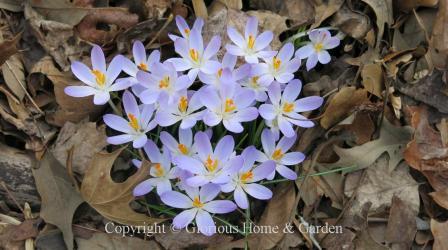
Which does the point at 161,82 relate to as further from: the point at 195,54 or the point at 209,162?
the point at 209,162

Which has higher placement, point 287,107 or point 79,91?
point 79,91

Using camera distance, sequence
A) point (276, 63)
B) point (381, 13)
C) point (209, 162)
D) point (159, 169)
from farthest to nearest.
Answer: point (381, 13), point (276, 63), point (159, 169), point (209, 162)

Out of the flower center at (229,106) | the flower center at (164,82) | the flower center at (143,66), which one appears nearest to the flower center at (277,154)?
the flower center at (229,106)

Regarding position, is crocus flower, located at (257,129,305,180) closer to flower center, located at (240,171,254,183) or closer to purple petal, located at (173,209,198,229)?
flower center, located at (240,171,254,183)

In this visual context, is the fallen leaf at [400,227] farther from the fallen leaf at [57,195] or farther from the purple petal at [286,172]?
the fallen leaf at [57,195]

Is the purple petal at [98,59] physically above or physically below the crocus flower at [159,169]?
above

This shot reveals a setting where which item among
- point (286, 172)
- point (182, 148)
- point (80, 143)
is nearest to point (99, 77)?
point (80, 143)
